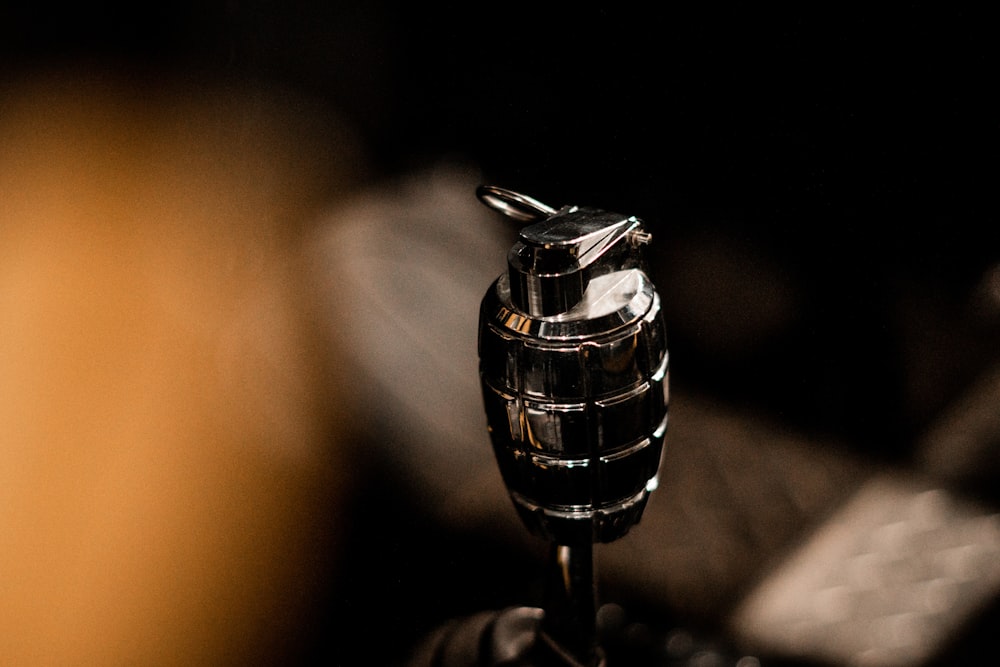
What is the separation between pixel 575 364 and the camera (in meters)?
0.48

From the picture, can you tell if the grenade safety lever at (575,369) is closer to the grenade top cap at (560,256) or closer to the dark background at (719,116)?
the grenade top cap at (560,256)

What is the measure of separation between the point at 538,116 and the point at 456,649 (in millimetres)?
405

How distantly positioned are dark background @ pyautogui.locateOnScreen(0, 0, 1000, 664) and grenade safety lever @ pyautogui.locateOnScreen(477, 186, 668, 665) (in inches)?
4.4

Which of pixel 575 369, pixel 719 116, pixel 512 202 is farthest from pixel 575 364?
pixel 719 116

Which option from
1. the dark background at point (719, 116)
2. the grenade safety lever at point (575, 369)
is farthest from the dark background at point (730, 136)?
the grenade safety lever at point (575, 369)

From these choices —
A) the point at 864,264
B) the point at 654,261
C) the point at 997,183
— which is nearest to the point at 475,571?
the point at 654,261

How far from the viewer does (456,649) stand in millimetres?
675

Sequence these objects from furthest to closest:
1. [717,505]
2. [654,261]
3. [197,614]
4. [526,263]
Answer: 1. [717,505]
2. [654,261]
3. [197,614]
4. [526,263]

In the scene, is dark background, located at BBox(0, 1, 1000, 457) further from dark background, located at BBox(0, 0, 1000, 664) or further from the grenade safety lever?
the grenade safety lever

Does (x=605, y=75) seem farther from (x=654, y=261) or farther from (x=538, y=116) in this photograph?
(x=654, y=261)

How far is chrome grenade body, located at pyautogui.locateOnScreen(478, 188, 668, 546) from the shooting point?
475 millimetres

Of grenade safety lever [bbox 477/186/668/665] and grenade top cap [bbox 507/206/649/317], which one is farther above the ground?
grenade top cap [bbox 507/206/649/317]

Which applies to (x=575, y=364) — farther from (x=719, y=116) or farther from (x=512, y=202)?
(x=719, y=116)

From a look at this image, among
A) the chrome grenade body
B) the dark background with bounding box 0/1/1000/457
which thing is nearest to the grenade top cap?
the chrome grenade body
